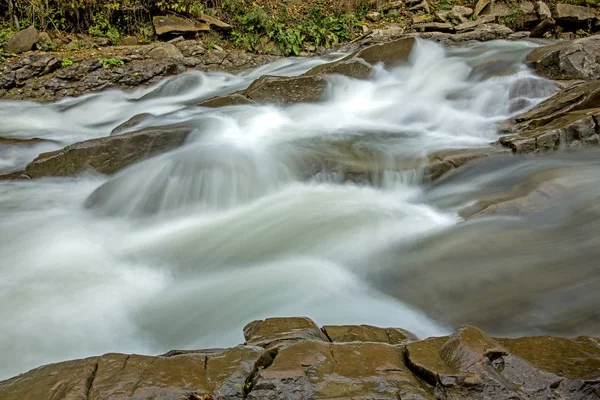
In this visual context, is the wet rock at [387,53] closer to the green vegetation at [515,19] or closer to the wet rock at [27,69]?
the green vegetation at [515,19]

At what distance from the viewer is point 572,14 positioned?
1326 cm

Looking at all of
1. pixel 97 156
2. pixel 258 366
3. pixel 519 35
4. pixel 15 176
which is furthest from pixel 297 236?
pixel 519 35

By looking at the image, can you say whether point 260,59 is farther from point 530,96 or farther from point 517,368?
point 517,368

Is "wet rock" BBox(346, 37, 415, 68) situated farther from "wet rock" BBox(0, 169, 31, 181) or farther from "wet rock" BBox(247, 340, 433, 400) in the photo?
"wet rock" BBox(247, 340, 433, 400)

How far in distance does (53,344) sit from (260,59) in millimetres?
11318

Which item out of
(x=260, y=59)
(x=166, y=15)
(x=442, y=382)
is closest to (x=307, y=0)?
(x=260, y=59)

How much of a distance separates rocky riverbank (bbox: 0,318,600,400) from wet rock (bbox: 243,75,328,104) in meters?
6.64

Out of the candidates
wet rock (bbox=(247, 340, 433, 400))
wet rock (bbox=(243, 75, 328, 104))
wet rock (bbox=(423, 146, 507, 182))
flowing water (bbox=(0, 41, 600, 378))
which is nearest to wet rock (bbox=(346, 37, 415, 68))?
wet rock (bbox=(243, 75, 328, 104))

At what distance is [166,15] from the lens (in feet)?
45.5

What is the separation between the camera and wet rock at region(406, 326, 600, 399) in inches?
87.3

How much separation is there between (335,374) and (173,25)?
43.0 feet

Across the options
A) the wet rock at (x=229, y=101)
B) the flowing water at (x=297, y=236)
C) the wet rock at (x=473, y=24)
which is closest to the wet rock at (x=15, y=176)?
the flowing water at (x=297, y=236)

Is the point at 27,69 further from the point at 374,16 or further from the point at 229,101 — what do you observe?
the point at 374,16

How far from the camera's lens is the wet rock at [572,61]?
26.6 ft
